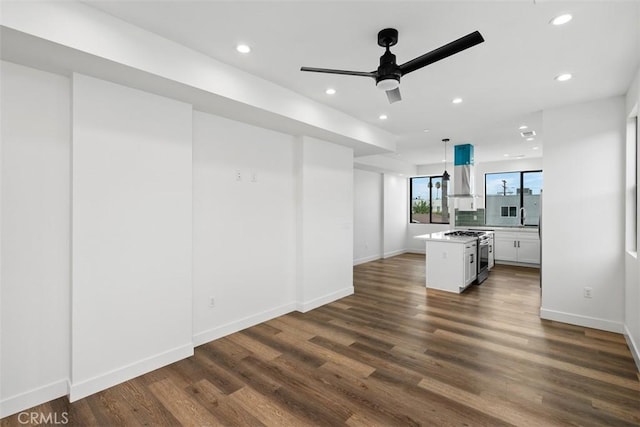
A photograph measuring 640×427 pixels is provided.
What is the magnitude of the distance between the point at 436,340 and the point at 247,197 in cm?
277

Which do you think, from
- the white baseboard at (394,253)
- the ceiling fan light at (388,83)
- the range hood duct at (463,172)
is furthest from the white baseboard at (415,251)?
the ceiling fan light at (388,83)

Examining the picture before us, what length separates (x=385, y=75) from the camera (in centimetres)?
217

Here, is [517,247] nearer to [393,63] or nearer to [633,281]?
[633,281]

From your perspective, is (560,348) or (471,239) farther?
(471,239)

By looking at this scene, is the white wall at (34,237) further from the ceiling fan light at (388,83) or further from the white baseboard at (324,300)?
the white baseboard at (324,300)

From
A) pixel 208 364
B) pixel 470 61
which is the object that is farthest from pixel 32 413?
pixel 470 61

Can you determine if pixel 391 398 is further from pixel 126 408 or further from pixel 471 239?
pixel 471 239

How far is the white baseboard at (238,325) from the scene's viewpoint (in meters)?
3.30

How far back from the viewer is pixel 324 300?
465 centimetres

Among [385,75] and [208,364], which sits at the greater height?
[385,75]

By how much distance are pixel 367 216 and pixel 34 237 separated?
689 cm

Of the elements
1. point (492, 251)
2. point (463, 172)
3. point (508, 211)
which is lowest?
point (492, 251)

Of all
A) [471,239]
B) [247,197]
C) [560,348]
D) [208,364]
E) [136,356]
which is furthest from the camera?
[471,239]

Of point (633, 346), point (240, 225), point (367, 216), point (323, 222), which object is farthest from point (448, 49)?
point (367, 216)
